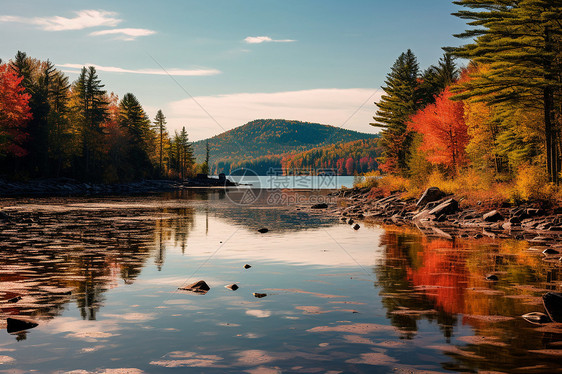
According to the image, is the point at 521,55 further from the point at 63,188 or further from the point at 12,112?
the point at 63,188

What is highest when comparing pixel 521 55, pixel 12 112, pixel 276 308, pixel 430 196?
pixel 12 112

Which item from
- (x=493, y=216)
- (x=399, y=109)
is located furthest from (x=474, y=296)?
(x=399, y=109)

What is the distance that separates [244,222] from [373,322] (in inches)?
1102

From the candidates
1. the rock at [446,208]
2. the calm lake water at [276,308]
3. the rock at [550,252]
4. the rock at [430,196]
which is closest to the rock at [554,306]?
the calm lake water at [276,308]

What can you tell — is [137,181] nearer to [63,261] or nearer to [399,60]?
[399,60]

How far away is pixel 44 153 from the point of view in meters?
75.3

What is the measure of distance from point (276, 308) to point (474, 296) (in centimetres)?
542

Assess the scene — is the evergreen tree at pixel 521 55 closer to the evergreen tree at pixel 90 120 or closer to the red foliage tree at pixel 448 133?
the red foliage tree at pixel 448 133

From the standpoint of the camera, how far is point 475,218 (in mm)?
34156

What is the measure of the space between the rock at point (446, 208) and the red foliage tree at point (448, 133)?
1286 centimetres

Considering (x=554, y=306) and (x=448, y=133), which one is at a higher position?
(x=448, y=133)

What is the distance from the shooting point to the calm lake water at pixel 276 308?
7.73 m

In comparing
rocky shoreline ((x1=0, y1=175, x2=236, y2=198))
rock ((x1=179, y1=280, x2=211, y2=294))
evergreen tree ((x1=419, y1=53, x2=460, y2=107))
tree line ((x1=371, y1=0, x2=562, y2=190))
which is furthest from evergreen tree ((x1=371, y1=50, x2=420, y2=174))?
rock ((x1=179, y1=280, x2=211, y2=294))

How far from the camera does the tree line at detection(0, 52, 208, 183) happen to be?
69.3 m
